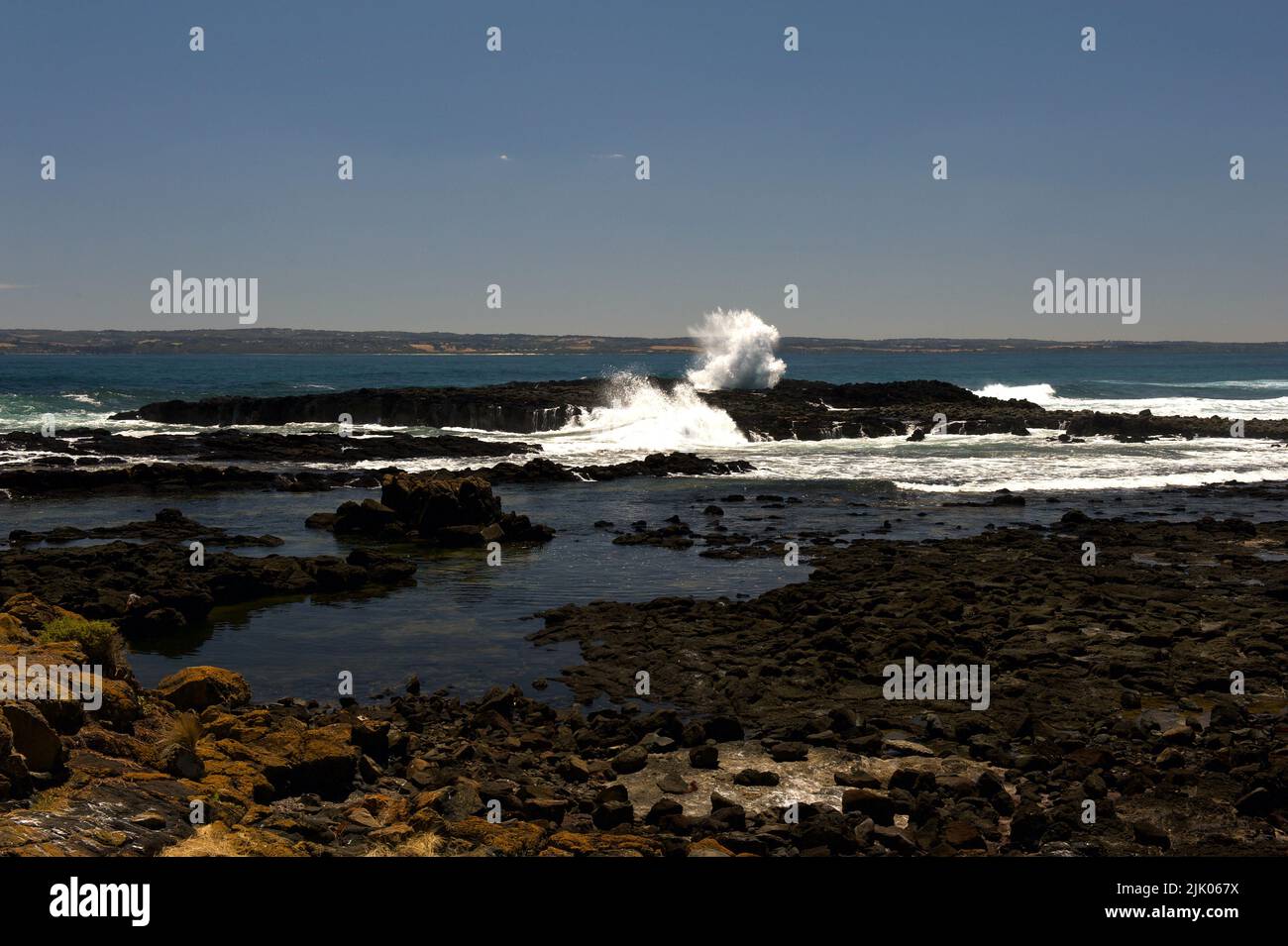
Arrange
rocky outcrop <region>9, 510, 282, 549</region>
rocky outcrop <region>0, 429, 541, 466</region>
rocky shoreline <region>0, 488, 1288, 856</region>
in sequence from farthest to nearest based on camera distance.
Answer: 1. rocky outcrop <region>0, 429, 541, 466</region>
2. rocky outcrop <region>9, 510, 282, 549</region>
3. rocky shoreline <region>0, 488, 1288, 856</region>

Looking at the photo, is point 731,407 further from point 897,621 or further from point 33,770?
point 33,770

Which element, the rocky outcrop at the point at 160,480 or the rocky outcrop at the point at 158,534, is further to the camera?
the rocky outcrop at the point at 160,480

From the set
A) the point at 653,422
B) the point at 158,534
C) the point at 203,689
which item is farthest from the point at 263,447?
the point at 203,689

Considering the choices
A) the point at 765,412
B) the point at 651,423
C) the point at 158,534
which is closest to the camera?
the point at 158,534

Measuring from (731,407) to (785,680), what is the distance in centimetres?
4532

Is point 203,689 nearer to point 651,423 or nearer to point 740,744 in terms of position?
point 740,744
